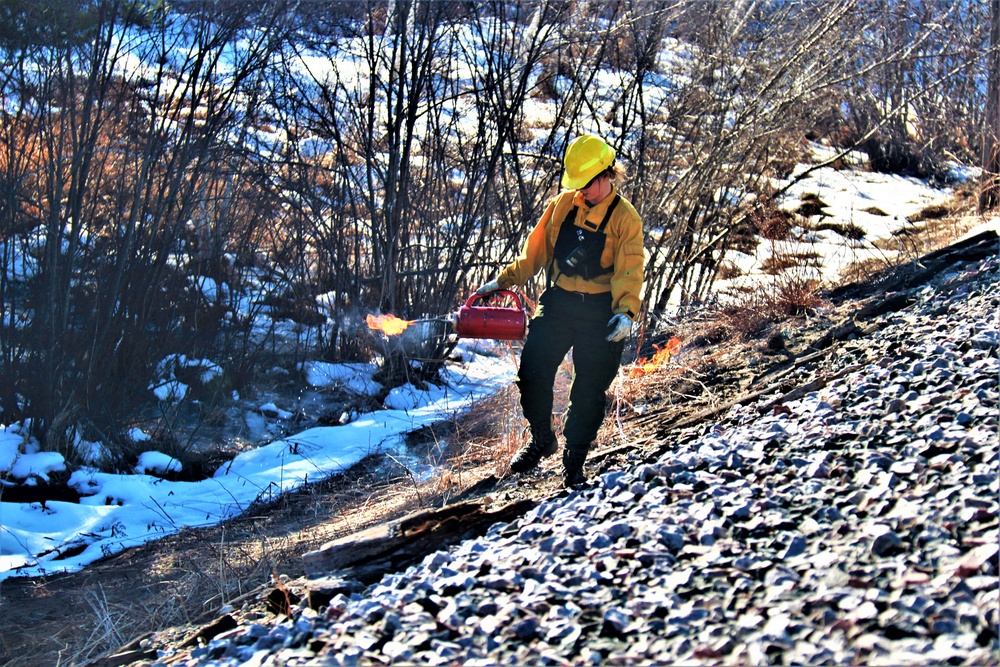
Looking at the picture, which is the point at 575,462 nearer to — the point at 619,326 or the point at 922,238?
the point at 619,326

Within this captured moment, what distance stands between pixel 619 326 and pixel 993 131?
7.94 m

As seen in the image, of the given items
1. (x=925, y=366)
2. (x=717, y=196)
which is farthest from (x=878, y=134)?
(x=925, y=366)

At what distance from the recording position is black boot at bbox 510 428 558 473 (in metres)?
5.16

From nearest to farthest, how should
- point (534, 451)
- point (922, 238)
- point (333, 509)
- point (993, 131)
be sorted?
point (534, 451) → point (333, 509) → point (922, 238) → point (993, 131)

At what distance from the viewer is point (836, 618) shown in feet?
9.28

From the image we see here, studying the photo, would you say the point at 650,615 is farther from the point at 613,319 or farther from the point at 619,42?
the point at 619,42

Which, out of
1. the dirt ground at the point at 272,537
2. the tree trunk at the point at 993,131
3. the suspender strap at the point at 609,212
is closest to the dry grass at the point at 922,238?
the tree trunk at the point at 993,131

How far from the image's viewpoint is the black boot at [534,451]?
16.9 feet

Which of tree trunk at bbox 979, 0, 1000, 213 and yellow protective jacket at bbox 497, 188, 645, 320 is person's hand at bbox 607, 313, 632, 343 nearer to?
yellow protective jacket at bbox 497, 188, 645, 320

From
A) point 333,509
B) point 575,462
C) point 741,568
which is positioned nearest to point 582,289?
point 575,462

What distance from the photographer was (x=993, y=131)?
412 inches

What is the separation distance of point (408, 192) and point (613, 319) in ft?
21.1

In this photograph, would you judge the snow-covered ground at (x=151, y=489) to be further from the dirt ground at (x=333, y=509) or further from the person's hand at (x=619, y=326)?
the person's hand at (x=619, y=326)

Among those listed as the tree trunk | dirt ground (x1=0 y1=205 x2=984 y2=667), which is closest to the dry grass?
the tree trunk
